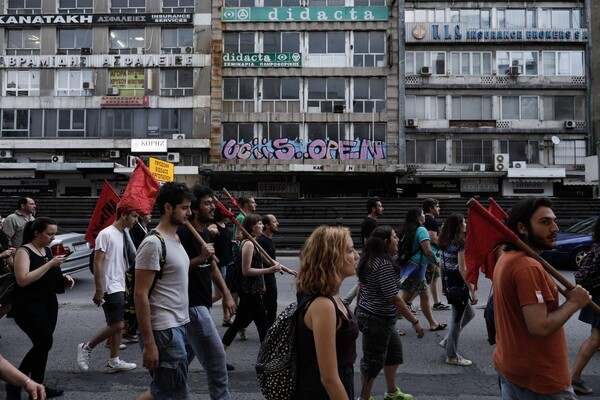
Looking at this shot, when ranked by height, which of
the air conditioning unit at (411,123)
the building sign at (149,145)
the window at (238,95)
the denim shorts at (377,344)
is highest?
the window at (238,95)

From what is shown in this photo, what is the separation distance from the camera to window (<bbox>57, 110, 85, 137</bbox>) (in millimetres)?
35031

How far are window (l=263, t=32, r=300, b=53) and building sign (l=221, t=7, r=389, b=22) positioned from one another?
34.3 inches

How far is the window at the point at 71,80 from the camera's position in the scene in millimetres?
35312

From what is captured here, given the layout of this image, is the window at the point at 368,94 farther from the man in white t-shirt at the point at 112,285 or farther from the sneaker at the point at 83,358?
the sneaker at the point at 83,358

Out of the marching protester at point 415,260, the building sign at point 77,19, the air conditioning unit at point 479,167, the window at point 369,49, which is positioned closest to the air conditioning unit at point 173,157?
the building sign at point 77,19

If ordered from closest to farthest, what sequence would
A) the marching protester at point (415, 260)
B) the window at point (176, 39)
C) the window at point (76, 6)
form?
1. the marching protester at point (415, 260)
2. the window at point (176, 39)
3. the window at point (76, 6)

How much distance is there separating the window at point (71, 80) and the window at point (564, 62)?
28.6 metres

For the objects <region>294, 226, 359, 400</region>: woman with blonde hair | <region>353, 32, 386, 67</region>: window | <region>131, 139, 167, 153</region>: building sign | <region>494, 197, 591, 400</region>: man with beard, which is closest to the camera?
<region>294, 226, 359, 400</region>: woman with blonde hair

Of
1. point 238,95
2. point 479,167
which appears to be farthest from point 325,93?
point 479,167

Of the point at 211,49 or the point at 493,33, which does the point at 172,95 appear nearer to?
the point at 211,49

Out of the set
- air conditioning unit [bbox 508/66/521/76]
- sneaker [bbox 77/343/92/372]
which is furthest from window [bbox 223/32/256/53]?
sneaker [bbox 77/343/92/372]

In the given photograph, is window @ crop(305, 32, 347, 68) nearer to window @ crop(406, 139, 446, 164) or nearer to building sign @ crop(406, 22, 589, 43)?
building sign @ crop(406, 22, 589, 43)

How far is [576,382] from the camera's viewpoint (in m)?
5.01

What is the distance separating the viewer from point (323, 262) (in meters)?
2.73
